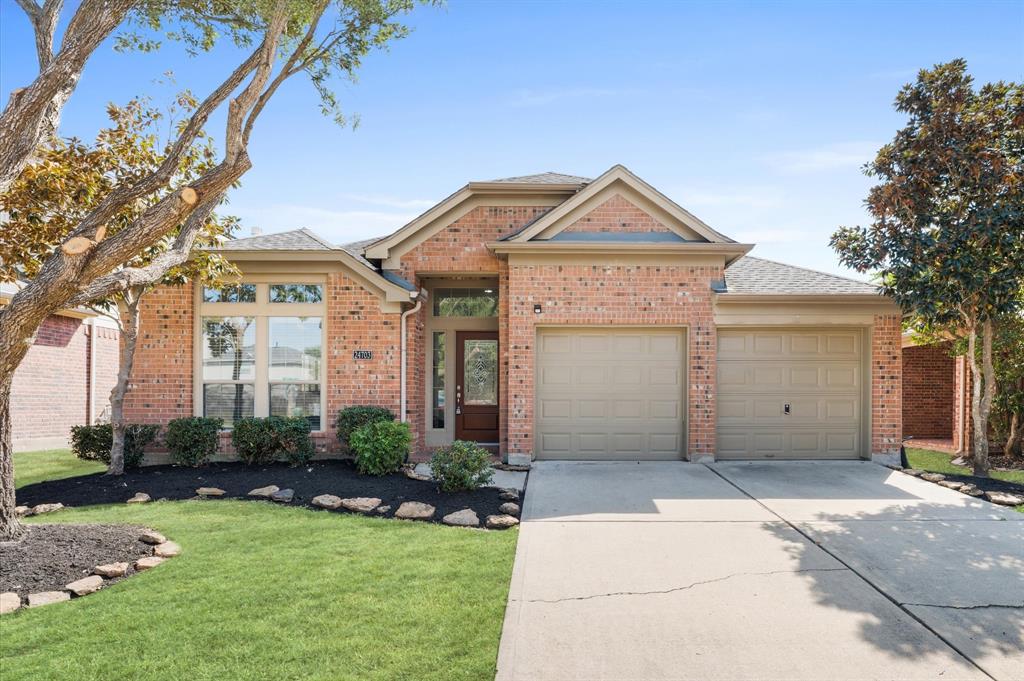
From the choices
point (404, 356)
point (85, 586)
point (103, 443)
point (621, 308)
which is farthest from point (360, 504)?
point (621, 308)

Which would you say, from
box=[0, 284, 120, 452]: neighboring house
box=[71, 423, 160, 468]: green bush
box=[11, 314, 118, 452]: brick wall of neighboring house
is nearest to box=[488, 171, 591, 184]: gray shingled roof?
box=[71, 423, 160, 468]: green bush

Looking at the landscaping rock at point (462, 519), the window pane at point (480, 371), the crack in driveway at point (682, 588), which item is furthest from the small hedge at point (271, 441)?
the crack in driveway at point (682, 588)

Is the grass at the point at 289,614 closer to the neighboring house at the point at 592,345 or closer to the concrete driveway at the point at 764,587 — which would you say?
the concrete driveway at the point at 764,587

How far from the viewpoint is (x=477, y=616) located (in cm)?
405

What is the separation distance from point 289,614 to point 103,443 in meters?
7.32

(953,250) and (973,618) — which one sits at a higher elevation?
(953,250)

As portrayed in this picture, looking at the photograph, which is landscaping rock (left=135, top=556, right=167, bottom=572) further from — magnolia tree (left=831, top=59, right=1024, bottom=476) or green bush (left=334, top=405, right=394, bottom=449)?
magnolia tree (left=831, top=59, right=1024, bottom=476)

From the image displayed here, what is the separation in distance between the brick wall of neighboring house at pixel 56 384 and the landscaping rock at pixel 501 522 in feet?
41.0

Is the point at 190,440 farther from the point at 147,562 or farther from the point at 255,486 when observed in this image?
the point at 147,562

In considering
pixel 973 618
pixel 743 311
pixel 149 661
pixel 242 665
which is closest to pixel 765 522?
pixel 973 618

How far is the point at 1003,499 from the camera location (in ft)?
24.5

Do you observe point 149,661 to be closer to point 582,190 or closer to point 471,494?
point 471,494

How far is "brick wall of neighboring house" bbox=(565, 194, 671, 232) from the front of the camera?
1034 centimetres

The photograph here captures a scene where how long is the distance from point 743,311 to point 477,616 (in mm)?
8038
